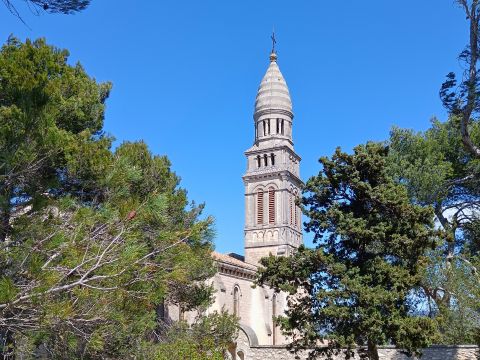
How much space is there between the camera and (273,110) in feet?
152

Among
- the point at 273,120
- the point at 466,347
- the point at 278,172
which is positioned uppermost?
the point at 273,120

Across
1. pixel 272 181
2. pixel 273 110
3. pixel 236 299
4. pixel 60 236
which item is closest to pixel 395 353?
pixel 236 299

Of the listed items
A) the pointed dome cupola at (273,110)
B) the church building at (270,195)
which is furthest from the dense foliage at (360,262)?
the pointed dome cupola at (273,110)

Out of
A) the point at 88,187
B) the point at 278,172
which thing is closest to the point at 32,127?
the point at 88,187

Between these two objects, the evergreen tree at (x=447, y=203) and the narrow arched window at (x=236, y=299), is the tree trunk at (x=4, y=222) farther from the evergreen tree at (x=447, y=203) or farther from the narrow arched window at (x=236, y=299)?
the narrow arched window at (x=236, y=299)

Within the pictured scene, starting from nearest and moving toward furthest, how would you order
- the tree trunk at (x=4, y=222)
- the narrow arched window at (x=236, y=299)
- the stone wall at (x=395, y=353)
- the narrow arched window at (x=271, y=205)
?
the tree trunk at (x=4, y=222), the stone wall at (x=395, y=353), the narrow arched window at (x=236, y=299), the narrow arched window at (x=271, y=205)

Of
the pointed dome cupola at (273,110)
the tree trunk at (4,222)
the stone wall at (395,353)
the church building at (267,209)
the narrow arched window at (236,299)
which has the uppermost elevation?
the pointed dome cupola at (273,110)

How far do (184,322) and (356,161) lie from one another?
737 centimetres

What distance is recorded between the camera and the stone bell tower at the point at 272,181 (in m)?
43.2

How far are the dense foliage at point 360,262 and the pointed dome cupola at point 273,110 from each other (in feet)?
95.8

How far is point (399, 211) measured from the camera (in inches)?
645

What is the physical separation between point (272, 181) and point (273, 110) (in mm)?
6239

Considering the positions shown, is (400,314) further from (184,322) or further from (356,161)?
(184,322)

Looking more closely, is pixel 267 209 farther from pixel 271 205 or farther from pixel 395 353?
pixel 395 353
